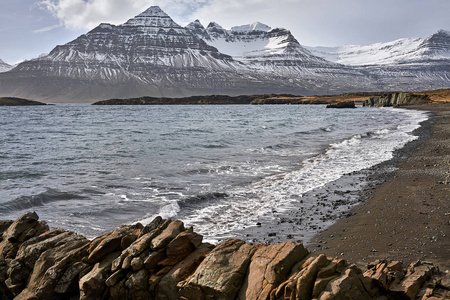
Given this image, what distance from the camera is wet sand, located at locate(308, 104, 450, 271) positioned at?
28.1 ft

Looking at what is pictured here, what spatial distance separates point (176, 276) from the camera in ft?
22.1

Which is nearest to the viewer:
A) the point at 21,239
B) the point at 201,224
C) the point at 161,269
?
the point at 161,269

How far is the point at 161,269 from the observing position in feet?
22.9

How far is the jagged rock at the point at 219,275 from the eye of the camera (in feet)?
20.4

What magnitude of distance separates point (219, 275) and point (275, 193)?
905cm

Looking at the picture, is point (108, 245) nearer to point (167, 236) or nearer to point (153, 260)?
point (153, 260)

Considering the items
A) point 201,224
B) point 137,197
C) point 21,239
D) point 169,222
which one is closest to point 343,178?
point 201,224

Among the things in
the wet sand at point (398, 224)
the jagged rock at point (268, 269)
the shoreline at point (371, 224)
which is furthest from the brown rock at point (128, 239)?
the wet sand at point (398, 224)

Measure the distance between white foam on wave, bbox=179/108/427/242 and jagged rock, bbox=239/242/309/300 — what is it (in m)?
3.90

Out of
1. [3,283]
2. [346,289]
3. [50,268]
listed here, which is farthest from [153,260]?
[3,283]

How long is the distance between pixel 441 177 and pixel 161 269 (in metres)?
14.0

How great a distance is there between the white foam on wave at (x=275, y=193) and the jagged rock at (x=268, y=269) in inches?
154

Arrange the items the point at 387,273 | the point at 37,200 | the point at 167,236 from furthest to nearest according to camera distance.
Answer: the point at 37,200 < the point at 167,236 < the point at 387,273

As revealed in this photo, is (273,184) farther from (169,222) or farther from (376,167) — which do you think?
(169,222)
